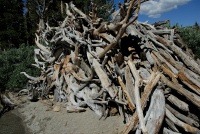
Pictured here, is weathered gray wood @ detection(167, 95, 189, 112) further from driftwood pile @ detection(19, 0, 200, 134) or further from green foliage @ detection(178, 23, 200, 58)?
green foliage @ detection(178, 23, 200, 58)

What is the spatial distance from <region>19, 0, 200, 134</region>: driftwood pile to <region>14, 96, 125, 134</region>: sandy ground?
0.20m

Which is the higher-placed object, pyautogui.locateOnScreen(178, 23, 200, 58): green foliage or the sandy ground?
pyautogui.locateOnScreen(178, 23, 200, 58): green foliage

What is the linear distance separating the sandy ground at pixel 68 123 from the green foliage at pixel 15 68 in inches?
105

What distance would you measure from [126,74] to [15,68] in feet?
20.5

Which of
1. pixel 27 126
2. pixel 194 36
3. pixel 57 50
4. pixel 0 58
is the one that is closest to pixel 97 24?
pixel 57 50

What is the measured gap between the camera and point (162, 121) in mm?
3889

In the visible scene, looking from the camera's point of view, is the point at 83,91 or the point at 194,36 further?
the point at 194,36

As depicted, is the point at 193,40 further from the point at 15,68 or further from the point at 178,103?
the point at 15,68

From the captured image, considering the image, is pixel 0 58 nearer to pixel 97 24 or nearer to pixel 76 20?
pixel 76 20

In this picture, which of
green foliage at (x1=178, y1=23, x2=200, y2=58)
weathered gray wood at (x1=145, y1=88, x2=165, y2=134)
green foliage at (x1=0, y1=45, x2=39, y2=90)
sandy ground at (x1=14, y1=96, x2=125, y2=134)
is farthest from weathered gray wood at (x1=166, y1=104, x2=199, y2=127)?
green foliage at (x1=0, y1=45, x2=39, y2=90)

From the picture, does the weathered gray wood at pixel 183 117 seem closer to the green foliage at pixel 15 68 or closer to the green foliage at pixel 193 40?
the green foliage at pixel 193 40

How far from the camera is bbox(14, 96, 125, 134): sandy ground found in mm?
4795

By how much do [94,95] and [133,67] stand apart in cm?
126

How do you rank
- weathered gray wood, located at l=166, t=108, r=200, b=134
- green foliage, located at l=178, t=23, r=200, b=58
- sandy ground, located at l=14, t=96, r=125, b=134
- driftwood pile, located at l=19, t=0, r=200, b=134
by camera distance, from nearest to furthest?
weathered gray wood, located at l=166, t=108, r=200, b=134 < driftwood pile, located at l=19, t=0, r=200, b=134 < sandy ground, located at l=14, t=96, r=125, b=134 < green foliage, located at l=178, t=23, r=200, b=58
